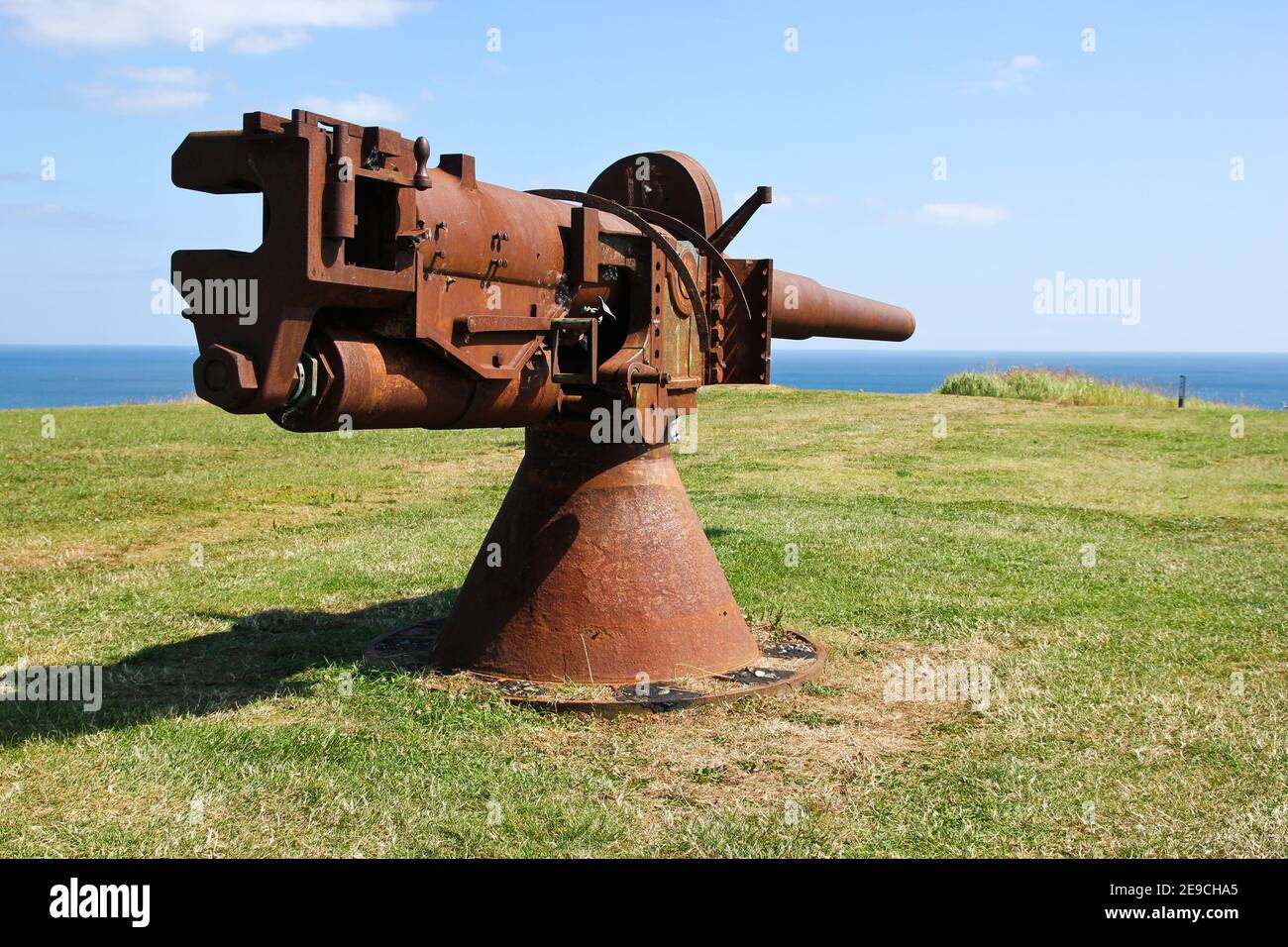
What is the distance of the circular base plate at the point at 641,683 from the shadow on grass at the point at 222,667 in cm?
26

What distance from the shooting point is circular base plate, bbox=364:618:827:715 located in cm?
580

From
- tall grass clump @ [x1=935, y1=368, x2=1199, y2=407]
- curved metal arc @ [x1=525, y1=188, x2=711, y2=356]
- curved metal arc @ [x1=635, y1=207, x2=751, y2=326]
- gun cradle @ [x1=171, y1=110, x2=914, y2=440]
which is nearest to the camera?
gun cradle @ [x1=171, y1=110, x2=914, y2=440]

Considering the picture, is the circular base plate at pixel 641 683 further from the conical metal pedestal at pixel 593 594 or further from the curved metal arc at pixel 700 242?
the curved metal arc at pixel 700 242

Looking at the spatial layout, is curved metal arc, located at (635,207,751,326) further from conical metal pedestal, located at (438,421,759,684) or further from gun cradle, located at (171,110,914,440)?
conical metal pedestal, located at (438,421,759,684)

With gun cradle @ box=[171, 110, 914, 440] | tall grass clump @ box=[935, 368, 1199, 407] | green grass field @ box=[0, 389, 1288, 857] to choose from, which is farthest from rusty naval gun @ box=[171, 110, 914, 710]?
tall grass clump @ box=[935, 368, 1199, 407]

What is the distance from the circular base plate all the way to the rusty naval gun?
0.9 inches

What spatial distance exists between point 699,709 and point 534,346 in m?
1.93

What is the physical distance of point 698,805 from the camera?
4832 millimetres

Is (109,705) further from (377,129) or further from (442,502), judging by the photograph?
(442,502)

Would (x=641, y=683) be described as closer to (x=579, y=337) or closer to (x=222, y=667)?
(x=579, y=337)

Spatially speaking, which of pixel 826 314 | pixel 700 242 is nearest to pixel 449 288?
pixel 700 242

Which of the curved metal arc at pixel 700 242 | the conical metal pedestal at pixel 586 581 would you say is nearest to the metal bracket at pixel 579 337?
the conical metal pedestal at pixel 586 581

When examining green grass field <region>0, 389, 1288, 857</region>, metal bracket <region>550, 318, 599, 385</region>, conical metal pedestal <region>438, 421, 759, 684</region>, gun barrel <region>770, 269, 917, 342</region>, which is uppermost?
gun barrel <region>770, 269, 917, 342</region>

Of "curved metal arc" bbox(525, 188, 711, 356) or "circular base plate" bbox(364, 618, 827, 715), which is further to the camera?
→ "curved metal arc" bbox(525, 188, 711, 356)
